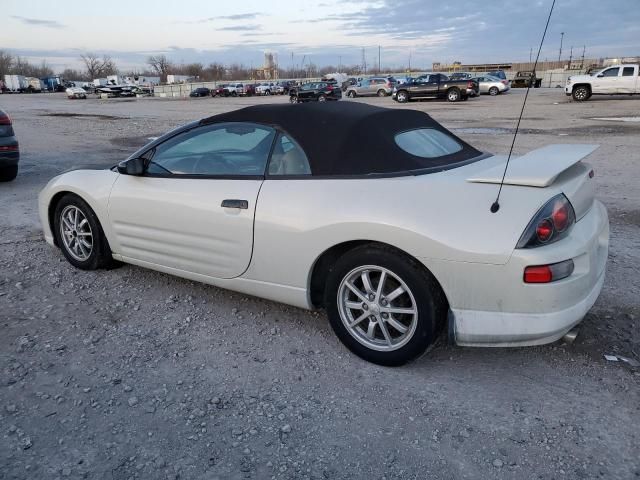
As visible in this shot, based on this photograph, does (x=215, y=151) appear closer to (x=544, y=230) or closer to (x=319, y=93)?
(x=544, y=230)

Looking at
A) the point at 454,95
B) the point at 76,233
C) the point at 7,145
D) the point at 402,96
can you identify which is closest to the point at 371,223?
the point at 76,233

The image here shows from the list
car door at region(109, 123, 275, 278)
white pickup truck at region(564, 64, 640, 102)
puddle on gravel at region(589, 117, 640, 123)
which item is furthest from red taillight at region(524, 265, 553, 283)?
white pickup truck at region(564, 64, 640, 102)

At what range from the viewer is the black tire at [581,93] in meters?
29.2

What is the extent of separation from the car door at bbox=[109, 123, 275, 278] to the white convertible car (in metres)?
0.01

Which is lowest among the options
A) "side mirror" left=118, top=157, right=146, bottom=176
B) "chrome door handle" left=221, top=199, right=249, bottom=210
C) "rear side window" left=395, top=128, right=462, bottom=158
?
"chrome door handle" left=221, top=199, right=249, bottom=210

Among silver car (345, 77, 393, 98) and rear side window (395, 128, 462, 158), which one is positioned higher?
silver car (345, 77, 393, 98)

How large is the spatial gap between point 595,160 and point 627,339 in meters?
7.86

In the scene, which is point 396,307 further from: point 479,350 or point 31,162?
point 31,162

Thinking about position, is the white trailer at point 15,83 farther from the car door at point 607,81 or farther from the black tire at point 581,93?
the car door at point 607,81

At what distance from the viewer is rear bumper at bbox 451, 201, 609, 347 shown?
2580 mm

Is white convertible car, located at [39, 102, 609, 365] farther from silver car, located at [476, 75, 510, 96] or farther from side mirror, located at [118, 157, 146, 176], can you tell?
silver car, located at [476, 75, 510, 96]

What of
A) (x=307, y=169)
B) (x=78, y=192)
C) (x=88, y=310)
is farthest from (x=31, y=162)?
(x=307, y=169)

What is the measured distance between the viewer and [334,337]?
349 cm

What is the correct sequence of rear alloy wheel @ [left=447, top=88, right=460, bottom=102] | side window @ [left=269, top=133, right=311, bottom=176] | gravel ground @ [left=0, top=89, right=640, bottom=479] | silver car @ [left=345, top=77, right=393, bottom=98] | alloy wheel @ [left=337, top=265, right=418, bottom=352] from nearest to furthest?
gravel ground @ [left=0, top=89, right=640, bottom=479] < alloy wheel @ [left=337, top=265, right=418, bottom=352] < side window @ [left=269, top=133, right=311, bottom=176] < rear alloy wheel @ [left=447, top=88, right=460, bottom=102] < silver car @ [left=345, top=77, right=393, bottom=98]
